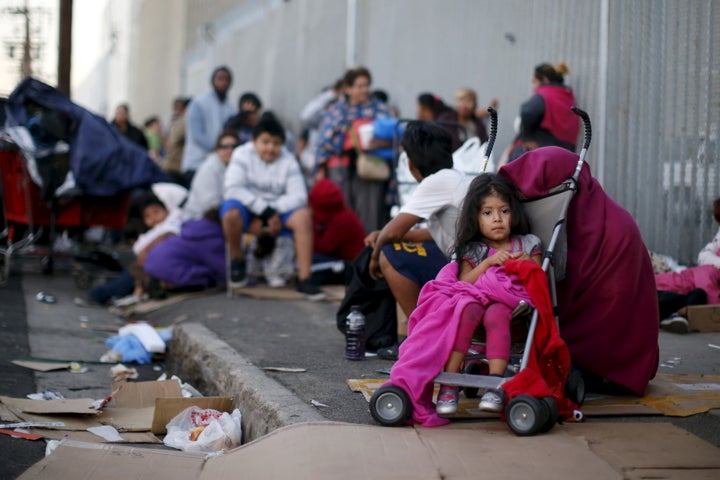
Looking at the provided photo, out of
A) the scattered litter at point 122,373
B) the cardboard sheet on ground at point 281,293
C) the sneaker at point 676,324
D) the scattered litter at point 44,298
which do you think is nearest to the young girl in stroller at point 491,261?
the sneaker at point 676,324

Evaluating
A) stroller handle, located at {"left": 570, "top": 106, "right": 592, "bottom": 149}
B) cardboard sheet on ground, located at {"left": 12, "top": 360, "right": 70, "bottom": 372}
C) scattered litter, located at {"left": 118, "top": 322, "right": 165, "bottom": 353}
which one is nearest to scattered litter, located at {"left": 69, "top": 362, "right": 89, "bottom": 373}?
cardboard sheet on ground, located at {"left": 12, "top": 360, "right": 70, "bottom": 372}

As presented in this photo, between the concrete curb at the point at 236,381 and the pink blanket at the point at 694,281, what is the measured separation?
9.61ft

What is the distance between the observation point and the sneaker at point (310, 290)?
28.6 ft

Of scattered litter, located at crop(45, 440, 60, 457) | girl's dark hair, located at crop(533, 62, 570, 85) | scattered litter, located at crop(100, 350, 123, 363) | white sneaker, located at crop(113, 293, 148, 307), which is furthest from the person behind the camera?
white sneaker, located at crop(113, 293, 148, 307)

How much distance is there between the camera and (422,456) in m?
3.68

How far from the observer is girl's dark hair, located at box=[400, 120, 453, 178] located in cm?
571

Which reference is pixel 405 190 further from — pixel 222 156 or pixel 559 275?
pixel 559 275

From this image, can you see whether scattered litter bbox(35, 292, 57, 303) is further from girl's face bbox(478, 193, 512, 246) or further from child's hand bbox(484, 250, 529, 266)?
child's hand bbox(484, 250, 529, 266)

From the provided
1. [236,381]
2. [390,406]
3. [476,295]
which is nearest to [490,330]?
[476,295]

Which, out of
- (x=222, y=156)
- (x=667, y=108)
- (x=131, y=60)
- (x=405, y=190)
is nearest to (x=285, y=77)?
(x=222, y=156)

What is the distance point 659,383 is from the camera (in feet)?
16.0

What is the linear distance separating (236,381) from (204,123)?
7.74 metres

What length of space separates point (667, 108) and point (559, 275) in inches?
132

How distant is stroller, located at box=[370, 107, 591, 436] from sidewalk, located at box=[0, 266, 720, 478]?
3.9 inches
